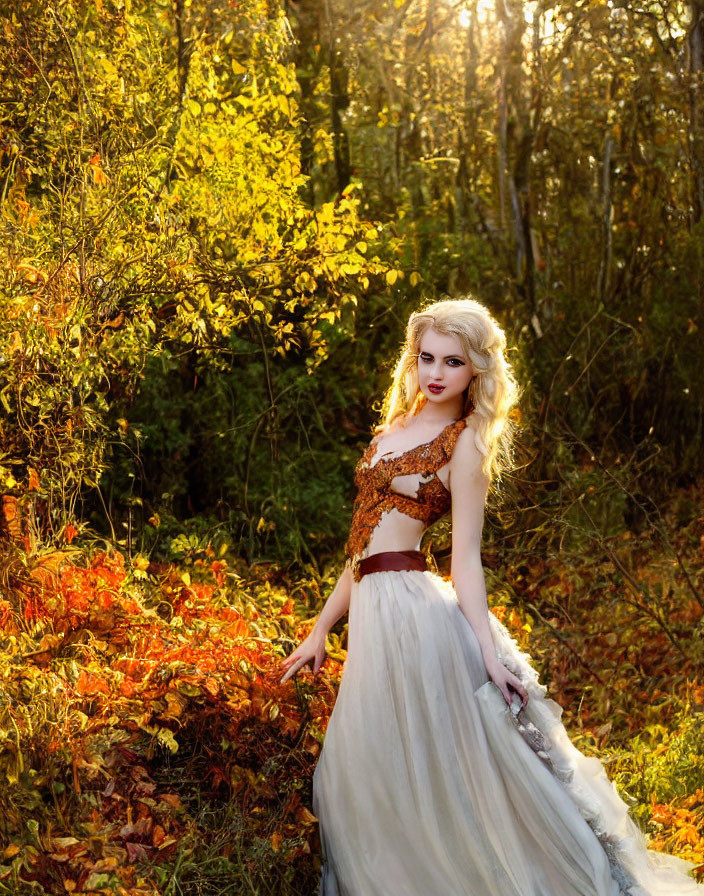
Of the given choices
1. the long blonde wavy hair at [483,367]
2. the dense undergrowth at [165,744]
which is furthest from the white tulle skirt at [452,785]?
the long blonde wavy hair at [483,367]

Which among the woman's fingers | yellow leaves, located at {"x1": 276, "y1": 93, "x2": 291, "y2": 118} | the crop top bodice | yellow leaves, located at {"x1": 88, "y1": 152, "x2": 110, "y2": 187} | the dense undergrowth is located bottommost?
the dense undergrowth

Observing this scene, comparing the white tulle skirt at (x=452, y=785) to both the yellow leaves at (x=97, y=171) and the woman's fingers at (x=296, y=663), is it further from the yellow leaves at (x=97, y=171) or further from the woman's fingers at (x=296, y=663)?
the yellow leaves at (x=97, y=171)

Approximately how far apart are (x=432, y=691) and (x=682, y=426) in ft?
20.7

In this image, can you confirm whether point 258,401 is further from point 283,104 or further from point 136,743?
point 136,743

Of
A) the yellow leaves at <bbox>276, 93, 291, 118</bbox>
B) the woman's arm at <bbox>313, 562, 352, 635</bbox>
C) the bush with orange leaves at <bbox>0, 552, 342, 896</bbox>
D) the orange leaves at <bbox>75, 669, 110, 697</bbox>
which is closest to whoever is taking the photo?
the bush with orange leaves at <bbox>0, 552, 342, 896</bbox>

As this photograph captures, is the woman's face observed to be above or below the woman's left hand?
above

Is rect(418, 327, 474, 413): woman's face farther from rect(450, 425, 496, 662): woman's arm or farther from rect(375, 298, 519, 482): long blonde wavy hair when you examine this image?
rect(450, 425, 496, 662): woman's arm

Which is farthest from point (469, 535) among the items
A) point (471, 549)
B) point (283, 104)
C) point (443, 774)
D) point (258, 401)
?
point (258, 401)

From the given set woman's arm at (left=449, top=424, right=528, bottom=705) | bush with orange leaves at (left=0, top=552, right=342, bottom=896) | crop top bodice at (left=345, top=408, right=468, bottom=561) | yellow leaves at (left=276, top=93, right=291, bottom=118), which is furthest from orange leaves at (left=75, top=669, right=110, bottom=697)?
yellow leaves at (left=276, top=93, right=291, bottom=118)

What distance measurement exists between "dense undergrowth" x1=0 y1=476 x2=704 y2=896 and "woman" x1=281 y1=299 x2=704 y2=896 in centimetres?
29

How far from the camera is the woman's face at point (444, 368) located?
3301mm

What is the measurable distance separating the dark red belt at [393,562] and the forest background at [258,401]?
455 millimetres

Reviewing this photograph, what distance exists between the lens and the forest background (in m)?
3.55

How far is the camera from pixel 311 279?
5.20 m
